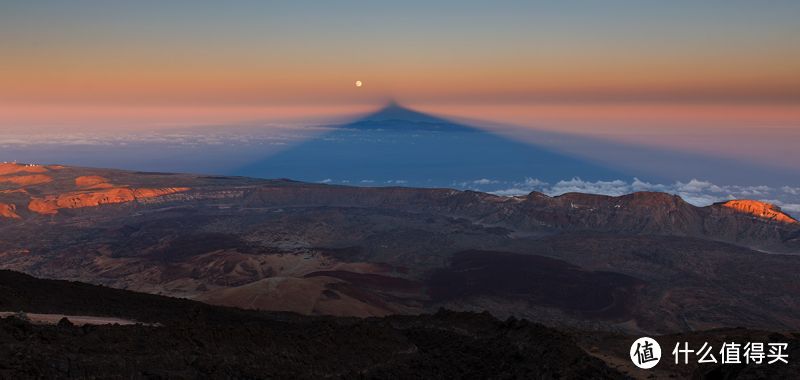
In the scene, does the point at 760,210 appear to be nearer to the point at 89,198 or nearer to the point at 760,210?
the point at 760,210

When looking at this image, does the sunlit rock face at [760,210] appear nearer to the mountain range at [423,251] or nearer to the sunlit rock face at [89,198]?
the mountain range at [423,251]

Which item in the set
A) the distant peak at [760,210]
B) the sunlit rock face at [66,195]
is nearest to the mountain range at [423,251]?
the distant peak at [760,210]

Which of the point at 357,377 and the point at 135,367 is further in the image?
the point at 357,377

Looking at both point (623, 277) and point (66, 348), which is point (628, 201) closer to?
point (623, 277)

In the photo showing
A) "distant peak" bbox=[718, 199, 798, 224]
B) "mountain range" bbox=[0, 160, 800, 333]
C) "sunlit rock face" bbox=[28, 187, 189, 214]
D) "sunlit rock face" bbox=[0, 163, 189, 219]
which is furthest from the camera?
"sunlit rock face" bbox=[28, 187, 189, 214]

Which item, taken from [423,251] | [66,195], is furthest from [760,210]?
[66,195]

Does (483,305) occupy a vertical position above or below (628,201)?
below

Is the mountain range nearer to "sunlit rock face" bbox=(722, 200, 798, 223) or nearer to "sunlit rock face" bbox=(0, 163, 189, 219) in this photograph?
"sunlit rock face" bbox=(722, 200, 798, 223)

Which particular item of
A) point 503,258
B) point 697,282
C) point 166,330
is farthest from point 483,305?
point 166,330

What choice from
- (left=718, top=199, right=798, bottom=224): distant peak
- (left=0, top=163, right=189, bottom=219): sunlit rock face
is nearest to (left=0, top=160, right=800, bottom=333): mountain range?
(left=718, top=199, right=798, bottom=224): distant peak
